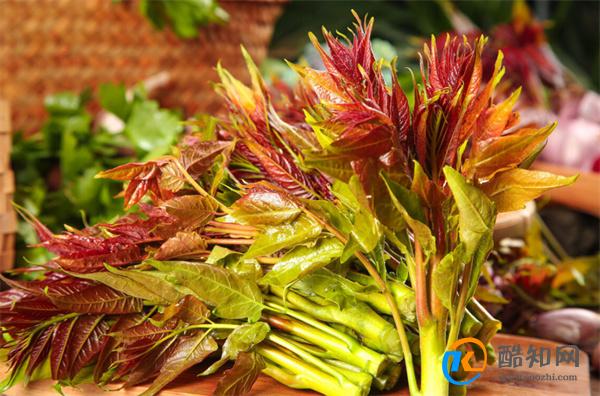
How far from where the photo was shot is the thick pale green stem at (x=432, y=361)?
577mm

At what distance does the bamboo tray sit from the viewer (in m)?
0.63

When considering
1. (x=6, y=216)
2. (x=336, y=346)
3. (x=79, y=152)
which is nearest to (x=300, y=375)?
(x=336, y=346)

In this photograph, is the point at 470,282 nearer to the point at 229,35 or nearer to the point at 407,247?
the point at 407,247

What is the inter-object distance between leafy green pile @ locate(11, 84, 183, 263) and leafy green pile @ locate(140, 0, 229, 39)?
0.68ft

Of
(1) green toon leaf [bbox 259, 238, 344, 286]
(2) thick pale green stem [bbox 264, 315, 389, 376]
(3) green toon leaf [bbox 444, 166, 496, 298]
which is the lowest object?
(2) thick pale green stem [bbox 264, 315, 389, 376]

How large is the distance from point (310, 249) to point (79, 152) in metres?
0.69

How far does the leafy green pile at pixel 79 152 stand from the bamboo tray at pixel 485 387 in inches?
16.5

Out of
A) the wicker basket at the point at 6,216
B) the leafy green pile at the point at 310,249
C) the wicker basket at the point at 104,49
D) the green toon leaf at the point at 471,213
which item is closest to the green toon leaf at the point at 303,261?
the leafy green pile at the point at 310,249

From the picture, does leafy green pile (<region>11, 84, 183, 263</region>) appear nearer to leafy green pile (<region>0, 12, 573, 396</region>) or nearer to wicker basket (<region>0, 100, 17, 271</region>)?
wicker basket (<region>0, 100, 17, 271</region>)

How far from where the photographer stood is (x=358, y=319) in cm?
62

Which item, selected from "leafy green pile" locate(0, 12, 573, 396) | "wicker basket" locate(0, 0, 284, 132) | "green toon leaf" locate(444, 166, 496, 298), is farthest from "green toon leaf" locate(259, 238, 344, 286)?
"wicker basket" locate(0, 0, 284, 132)

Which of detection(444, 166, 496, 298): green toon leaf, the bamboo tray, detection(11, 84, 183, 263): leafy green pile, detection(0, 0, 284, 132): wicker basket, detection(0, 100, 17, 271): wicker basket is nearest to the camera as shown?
detection(444, 166, 496, 298): green toon leaf

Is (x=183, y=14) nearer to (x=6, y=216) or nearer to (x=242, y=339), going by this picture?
(x=6, y=216)

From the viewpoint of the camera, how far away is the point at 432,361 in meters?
0.58
